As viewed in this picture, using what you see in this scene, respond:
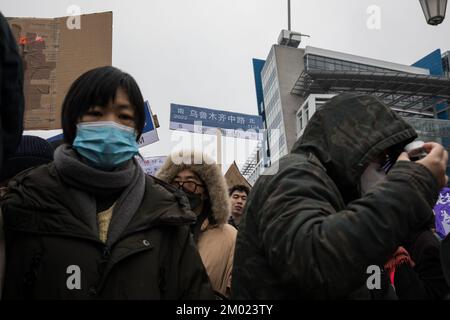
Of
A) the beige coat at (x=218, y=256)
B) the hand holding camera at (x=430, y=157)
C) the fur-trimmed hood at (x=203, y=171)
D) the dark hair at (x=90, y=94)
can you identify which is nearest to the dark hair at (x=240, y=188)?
the fur-trimmed hood at (x=203, y=171)

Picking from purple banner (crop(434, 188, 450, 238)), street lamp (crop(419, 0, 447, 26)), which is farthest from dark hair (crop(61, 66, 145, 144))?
purple banner (crop(434, 188, 450, 238))

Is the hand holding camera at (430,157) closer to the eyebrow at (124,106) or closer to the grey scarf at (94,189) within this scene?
the grey scarf at (94,189)

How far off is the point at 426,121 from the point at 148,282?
34.0 metres

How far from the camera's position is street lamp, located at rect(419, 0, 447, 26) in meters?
3.71

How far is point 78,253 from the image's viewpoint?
1453mm

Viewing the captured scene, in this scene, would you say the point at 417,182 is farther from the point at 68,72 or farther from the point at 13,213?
the point at 68,72

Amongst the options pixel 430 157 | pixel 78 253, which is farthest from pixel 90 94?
pixel 430 157

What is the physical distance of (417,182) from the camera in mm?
1124

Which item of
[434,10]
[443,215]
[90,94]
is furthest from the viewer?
[443,215]

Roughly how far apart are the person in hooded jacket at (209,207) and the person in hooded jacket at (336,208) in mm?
1495

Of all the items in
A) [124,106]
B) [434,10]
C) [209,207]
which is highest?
[434,10]

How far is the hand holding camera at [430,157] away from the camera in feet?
3.91

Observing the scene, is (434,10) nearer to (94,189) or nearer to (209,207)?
(209,207)

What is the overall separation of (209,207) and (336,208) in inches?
77.6
